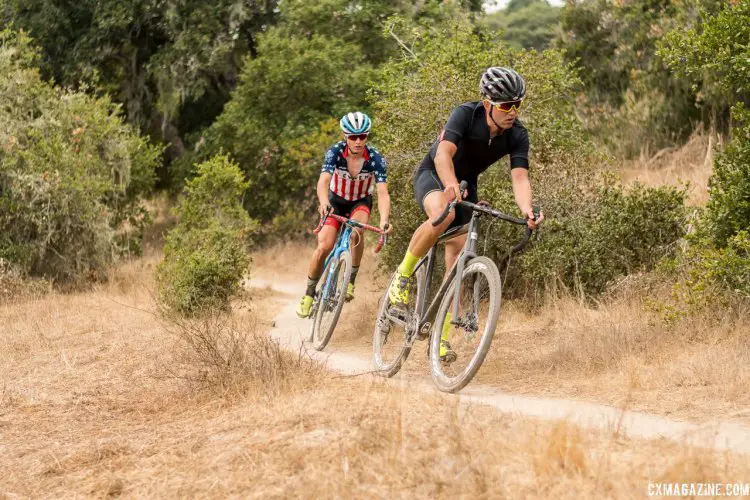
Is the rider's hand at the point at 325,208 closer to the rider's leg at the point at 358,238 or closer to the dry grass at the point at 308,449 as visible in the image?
the rider's leg at the point at 358,238

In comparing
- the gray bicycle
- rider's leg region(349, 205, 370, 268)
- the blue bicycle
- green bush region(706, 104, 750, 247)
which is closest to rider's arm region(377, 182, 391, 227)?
the blue bicycle

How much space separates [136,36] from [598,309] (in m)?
19.4

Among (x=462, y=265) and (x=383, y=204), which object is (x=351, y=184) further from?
(x=462, y=265)

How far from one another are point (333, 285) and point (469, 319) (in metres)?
3.29

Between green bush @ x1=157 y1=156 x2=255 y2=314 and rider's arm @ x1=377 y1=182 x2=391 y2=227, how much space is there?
3642mm

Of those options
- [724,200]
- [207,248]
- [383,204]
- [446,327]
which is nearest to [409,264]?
[446,327]

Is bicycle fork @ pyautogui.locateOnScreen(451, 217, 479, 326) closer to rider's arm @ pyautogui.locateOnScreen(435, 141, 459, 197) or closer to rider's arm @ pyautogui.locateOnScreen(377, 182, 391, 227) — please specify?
rider's arm @ pyautogui.locateOnScreen(435, 141, 459, 197)

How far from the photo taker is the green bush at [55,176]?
17.6m

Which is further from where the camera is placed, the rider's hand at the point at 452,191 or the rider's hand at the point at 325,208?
the rider's hand at the point at 325,208

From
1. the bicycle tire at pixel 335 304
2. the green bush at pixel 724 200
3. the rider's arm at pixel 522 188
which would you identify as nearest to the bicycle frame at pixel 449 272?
the rider's arm at pixel 522 188

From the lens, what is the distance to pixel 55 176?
57.8 feet

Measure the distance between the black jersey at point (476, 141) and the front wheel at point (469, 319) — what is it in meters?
0.98

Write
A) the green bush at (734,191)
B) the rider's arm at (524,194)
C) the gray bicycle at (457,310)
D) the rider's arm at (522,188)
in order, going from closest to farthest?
the gray bicycle at (457,310)
the rider's arm at (524,194)
the rider's arm at (522,188)
the green bush at (734,191)

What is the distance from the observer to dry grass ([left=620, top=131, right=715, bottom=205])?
15.6 m
